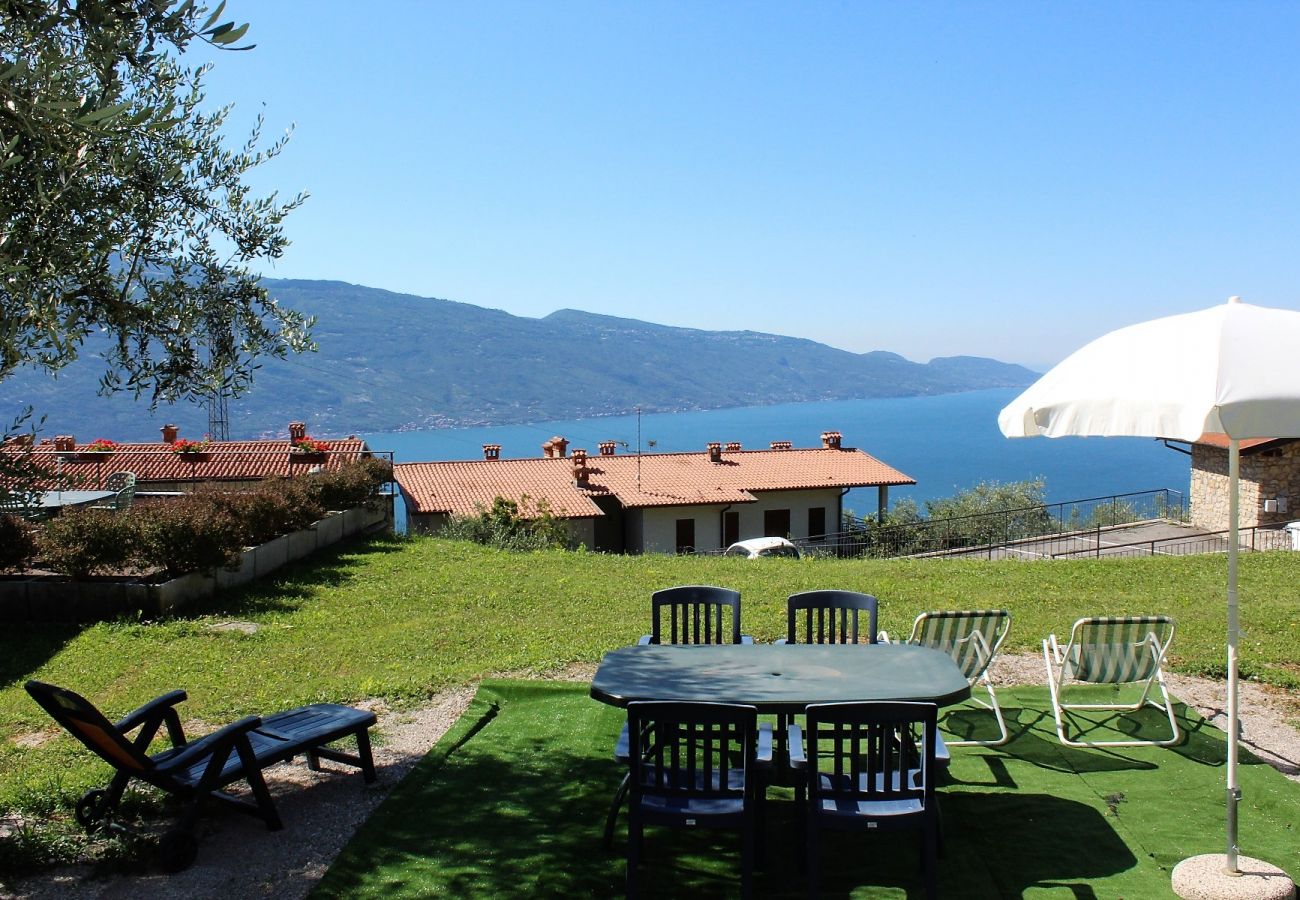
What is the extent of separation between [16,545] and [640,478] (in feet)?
86.2

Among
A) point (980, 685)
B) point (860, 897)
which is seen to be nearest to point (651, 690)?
point (860, 897)

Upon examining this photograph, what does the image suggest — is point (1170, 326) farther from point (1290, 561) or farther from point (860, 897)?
point (1290, 561)

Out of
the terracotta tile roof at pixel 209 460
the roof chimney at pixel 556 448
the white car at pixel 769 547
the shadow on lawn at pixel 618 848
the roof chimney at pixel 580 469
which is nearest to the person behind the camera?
the shadow on lawn at pixel 618 848

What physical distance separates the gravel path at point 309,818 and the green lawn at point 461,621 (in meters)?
0.59

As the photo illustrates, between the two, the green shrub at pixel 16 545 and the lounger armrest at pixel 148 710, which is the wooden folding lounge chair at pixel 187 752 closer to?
the lounger armrest at pixel 148 710

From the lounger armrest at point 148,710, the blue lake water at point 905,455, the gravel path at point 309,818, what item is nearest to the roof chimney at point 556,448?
the gravel path at point 309,818

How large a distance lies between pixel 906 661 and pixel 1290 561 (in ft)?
35.3

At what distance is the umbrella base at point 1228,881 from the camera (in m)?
4.01

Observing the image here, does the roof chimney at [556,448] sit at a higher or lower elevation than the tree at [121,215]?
lower

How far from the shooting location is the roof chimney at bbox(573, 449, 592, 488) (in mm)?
33719

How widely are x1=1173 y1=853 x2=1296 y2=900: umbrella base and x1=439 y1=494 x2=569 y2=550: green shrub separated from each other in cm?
1284

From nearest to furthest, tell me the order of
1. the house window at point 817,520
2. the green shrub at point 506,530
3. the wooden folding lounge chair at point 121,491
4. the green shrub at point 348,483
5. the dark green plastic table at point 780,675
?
1. the dark green plastic table at point 780,675
2. the wooden folding lounge chair at point 121,491
3. the green shrub at point 348,483
4. the green shrub at point 506,530
5. the house window at point 817,520

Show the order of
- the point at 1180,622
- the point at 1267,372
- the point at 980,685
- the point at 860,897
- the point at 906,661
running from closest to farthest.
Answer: the point at 1267,372 → the point at 860,897 → the point at 906,661 → the point at 980,685 → the point at 1180,622

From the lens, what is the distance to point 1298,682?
7.48 metres
